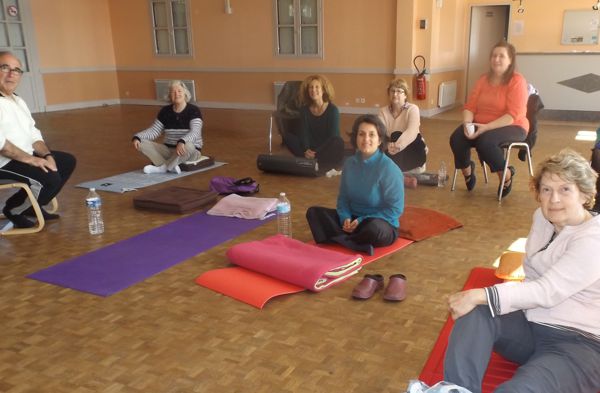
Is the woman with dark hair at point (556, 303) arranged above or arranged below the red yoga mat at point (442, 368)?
above

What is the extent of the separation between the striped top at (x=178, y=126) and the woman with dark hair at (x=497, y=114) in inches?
90.2

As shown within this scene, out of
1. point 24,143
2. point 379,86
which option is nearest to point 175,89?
point 24,143

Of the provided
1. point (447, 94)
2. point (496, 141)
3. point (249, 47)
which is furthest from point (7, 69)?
point (447, 94)

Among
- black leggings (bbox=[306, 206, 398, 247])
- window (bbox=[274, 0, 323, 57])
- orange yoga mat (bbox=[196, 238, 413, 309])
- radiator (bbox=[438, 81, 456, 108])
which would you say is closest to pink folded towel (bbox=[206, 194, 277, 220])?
black leggings (bbox=[306, 206, 398, 247])

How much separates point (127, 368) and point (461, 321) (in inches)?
47.4

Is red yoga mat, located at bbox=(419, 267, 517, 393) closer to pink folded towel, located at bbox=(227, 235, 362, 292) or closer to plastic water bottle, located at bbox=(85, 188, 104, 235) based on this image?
pink folded towel, located at bbox=(227, 235, 362, 292)

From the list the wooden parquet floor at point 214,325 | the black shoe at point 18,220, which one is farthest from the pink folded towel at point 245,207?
the black shoe at point 18,220

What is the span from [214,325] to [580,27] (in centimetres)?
857

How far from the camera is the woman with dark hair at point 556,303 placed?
5.06ft

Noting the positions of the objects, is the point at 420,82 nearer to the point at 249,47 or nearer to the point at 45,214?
the point at 249,47

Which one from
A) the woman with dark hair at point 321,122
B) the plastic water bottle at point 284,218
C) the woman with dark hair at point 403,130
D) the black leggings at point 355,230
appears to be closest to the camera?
the black leggings at point 355,230

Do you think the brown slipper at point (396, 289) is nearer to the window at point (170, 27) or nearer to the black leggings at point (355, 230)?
the black leggings at point (355, 230)

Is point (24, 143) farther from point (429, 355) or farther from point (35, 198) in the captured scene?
point (429, 355)

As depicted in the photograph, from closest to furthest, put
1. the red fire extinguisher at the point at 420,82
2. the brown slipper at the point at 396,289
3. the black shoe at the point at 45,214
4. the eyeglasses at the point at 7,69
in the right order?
the brown slipper at the point at 396,289
the eyeglasses at the point at 7,69
the black shoe at the point at 45,214
the red fire extinguisher at the point at 420,82
